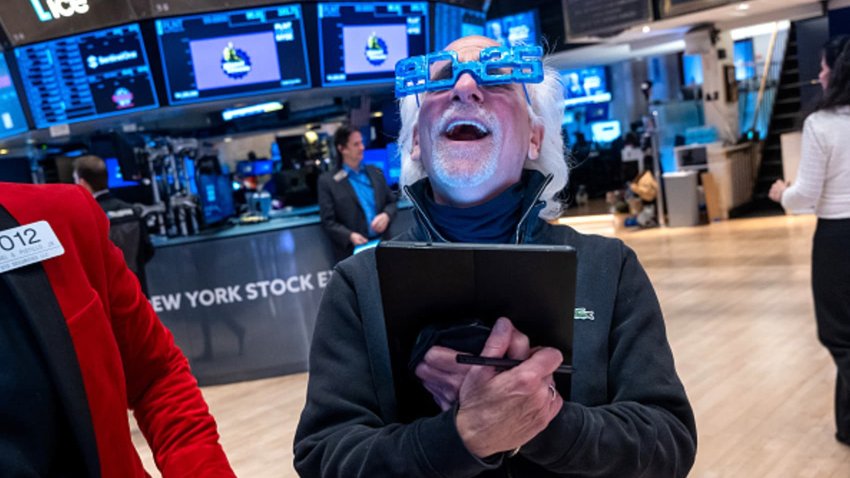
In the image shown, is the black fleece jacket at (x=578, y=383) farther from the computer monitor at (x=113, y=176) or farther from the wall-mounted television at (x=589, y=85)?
the wall-mounted television at (x=589, y=85)

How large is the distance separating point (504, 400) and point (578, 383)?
0.31 m

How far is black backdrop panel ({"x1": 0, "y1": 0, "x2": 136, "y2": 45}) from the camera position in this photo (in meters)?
5.92

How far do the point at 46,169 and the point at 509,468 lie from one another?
1236cm

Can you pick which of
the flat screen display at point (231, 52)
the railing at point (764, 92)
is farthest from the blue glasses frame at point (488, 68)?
the railing at point (764, 92)

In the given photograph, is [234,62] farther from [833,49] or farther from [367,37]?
[833,49]

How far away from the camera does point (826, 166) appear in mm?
3594

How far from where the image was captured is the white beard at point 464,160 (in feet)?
4.25

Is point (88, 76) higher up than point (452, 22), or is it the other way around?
point (452, 22)

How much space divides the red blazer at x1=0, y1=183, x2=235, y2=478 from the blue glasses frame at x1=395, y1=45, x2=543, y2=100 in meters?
0.53

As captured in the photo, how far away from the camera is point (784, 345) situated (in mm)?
5516

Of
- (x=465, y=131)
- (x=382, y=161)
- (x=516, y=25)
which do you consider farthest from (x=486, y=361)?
(x=516, y=25)

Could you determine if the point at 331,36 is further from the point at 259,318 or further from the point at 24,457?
the point at 24,457

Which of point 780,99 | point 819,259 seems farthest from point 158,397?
point 780,99

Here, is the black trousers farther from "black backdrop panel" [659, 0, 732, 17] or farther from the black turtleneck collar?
"black backdrop panel" [659, 0, 732, 17]
